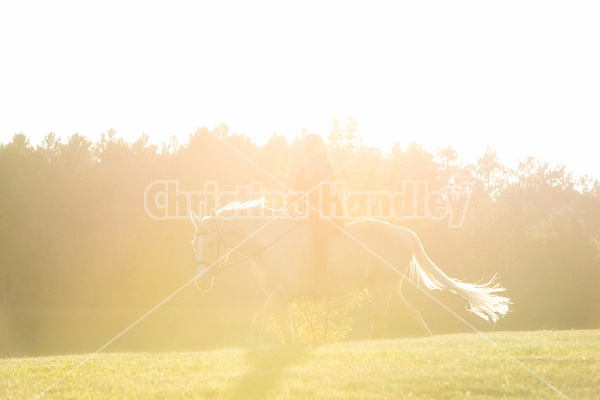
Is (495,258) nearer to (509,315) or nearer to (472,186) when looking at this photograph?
(509,315)

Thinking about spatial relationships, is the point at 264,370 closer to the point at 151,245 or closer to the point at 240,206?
the point at 240,206

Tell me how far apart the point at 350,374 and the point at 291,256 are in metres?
4.41

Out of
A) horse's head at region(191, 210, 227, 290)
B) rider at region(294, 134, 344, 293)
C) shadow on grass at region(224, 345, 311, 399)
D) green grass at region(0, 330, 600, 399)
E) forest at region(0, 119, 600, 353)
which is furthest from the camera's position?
forest at region(0, 119, 600, 353)

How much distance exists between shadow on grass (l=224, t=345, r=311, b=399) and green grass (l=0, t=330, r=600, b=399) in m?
0.02

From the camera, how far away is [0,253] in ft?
179

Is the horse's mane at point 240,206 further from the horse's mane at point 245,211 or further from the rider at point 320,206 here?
the rider at point 320,206

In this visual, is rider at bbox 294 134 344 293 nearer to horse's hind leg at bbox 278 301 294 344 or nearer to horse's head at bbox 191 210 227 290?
horse's hind leg at bbox 278 301 294 344

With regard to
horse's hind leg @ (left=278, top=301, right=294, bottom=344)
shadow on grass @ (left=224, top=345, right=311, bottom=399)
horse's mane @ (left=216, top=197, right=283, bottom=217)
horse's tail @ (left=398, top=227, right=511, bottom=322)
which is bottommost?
shadow on grass @ (left=224, top=345, right=311, bottom=399)

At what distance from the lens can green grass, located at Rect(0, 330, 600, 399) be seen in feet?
28.3

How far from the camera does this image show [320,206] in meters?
13.6

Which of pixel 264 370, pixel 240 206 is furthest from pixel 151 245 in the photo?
pixel 264 370

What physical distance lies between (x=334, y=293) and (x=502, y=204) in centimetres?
5239

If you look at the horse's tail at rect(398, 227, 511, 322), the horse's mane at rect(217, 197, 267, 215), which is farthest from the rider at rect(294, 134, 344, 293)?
the horse's tail at rect(398, 227, 511, 322)

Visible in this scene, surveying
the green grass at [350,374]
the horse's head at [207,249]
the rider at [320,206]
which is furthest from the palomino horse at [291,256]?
the green grass at [350,374]
